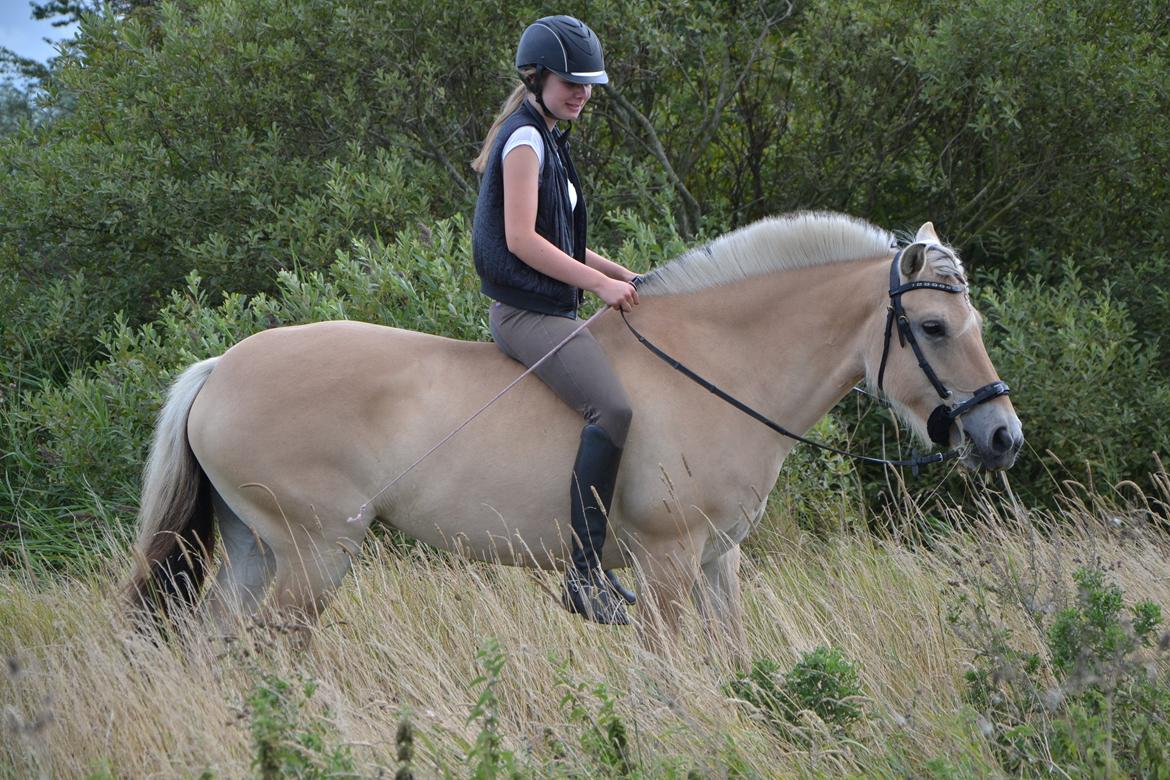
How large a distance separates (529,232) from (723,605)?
1.56 meters

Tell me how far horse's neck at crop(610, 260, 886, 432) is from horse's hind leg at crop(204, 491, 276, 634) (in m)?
1.73

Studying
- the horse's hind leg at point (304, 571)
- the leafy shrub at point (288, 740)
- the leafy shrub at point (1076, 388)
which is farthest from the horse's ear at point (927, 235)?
the leafy shrub at point (1076, 388)

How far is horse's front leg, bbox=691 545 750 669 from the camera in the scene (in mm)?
4078

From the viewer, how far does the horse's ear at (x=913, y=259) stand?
377 cm

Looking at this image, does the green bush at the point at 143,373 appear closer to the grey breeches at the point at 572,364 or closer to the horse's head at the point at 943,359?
the grey breeches at the point at 572,364

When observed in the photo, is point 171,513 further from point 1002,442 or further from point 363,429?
point 1002,442

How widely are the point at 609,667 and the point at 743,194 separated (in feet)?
20.4

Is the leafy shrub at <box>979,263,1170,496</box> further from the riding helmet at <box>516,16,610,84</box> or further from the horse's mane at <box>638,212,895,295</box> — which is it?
the riding helmet at <box>516,16,610,84</box>

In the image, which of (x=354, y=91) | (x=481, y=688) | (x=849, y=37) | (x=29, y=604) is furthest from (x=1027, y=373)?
(x=29, y=604)

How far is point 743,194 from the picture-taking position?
948 centimetres

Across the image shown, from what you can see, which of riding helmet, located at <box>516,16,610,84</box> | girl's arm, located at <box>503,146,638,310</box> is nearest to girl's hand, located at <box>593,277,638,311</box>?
girl's arm, located at <box>503,146,638,310</box>

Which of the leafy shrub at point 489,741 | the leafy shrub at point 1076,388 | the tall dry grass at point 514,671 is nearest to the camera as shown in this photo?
the leafy shrub at point 489,741

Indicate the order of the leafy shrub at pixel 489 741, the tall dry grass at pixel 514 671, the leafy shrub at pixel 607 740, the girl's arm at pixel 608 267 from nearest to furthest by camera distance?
the leafy shrub at pixel 489 741
the leafy shrub at pixel 607 740
the tall dry grass at pixel 514 671
the girl's arm at pixel 608 267

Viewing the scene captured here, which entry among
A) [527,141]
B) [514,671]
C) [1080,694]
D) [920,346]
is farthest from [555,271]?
[1080,694]
